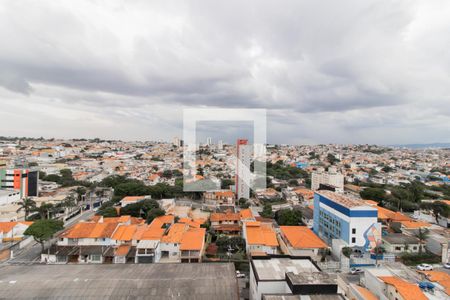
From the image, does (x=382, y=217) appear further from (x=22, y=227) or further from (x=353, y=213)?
(x=22, y=227)

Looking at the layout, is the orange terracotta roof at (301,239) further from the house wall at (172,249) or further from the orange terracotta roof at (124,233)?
the orange terracotta roof at (124,233)

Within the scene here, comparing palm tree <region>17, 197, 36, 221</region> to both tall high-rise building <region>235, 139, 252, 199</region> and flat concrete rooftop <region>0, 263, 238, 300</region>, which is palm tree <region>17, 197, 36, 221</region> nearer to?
flat concrete rooftop <region>0, 263, 238, 300</region>

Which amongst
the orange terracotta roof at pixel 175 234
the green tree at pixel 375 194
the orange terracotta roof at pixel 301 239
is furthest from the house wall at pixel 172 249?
the green tree at pixel 375 194

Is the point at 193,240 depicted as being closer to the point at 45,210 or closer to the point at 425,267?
the point at 425,267

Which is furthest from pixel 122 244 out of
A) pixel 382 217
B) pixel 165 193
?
pixel 382 217

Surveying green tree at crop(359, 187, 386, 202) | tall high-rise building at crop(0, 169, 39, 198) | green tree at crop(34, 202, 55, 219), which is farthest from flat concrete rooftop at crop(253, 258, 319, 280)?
tall high-rise building at crop(0, 169, 39, 198)

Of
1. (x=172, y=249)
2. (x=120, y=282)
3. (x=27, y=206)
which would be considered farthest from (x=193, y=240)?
(x=27, y=206)
